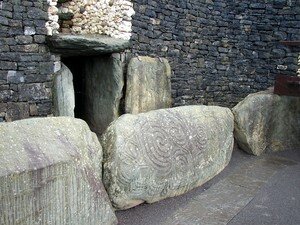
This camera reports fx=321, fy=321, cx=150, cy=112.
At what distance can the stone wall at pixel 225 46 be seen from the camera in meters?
5.67

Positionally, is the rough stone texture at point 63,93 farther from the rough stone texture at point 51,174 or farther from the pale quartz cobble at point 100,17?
the rough stone texture at point 51,174

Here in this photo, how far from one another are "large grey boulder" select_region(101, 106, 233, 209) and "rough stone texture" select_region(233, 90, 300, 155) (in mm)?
667

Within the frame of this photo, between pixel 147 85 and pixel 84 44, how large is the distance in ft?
4.18

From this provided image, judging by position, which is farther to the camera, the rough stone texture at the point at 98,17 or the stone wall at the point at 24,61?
the rough stone texture at the point at 98,17

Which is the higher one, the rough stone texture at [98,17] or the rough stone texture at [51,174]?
the rough stone texture at [98,17]

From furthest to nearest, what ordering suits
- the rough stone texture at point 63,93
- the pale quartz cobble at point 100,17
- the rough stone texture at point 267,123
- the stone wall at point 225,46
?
the stone wall at point 225,46 < the pale quartz cobble at point 100,17 < the rough stone texture at point 267,123 < the rough stone texture at point 63,93

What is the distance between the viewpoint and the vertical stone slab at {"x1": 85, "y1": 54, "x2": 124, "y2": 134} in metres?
4.79

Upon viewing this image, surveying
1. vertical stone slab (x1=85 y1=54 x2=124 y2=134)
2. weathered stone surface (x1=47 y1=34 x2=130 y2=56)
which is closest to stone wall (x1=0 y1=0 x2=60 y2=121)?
weathered stone surface (x1=47 y1=34 x2=130 y2=56)

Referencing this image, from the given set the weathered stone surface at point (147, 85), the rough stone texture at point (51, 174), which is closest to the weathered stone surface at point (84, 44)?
the weathered stone surface at point (147, 85)

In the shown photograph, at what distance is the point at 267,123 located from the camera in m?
4.80

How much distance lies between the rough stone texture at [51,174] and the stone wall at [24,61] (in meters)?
1.65

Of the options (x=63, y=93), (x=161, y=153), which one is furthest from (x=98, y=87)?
(x=161, y=153)

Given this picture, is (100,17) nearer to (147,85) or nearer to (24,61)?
(147,85)

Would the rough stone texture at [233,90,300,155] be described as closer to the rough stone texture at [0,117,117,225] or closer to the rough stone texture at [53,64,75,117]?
the rough stone texture at [53,64,75,117]
